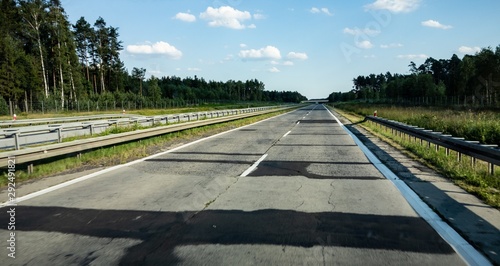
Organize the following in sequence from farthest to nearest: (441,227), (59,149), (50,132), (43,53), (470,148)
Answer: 1. (43,53)
2. (50,132)
3. (59,149)
4. (470,148)
5. (441,227)

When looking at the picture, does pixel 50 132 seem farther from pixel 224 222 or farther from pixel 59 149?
pixel 224 222

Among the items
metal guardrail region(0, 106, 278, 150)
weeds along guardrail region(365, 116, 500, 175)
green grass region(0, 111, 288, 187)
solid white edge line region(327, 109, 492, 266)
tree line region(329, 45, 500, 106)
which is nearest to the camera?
solid white edge line region(327, 109, 492, 266)

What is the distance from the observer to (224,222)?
5.11 m

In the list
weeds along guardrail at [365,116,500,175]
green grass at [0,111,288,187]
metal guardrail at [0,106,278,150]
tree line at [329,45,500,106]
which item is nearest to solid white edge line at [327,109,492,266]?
weeds along guardrail at [365,116,500,175]

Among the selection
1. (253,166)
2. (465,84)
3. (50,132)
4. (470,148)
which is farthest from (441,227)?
(465,84)

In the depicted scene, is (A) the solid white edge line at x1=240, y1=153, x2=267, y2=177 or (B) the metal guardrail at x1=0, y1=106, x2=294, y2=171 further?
(A) the solid white edge line at x1=240, y1=153, x2=267, y2=177

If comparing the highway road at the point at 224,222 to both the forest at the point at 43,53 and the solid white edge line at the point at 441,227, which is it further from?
the forest at the point at 43,53

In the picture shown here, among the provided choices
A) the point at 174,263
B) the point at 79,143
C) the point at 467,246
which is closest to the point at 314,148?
the point at 79,143

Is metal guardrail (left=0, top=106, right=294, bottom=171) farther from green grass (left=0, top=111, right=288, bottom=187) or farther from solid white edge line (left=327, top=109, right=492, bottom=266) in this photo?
solid white edge line (left=327, top=109, right=492, bottom=266)

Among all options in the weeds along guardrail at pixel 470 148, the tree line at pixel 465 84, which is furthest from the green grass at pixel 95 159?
the tree line at pixel 465 84

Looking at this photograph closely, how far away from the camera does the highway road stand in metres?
3.98

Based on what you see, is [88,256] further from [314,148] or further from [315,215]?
[314,148]

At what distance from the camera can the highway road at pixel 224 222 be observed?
3977 millimetres

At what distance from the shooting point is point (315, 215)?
5441mm
